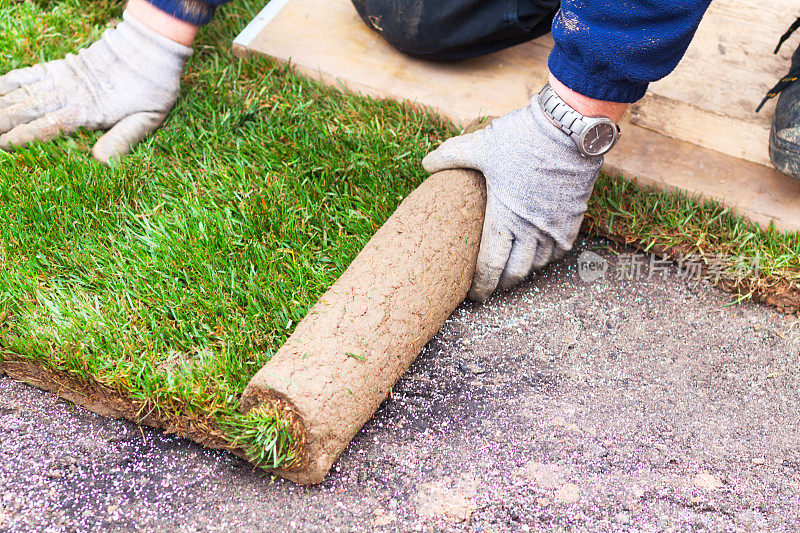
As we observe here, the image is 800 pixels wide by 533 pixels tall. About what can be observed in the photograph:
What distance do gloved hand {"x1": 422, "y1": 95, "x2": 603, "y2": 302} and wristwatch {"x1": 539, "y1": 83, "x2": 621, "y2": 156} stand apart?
23mm

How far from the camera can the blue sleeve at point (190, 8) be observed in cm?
234

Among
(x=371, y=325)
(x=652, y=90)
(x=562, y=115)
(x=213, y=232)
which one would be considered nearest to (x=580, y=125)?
(x=562, y=115)

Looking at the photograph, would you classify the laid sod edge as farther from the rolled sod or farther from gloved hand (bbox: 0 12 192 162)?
gloved hand (bbox: 0 12 192 162)

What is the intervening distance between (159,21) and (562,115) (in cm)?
142

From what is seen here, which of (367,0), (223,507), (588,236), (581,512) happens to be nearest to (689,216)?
(588,236)

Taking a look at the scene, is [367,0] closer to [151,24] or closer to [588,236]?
[151,24]

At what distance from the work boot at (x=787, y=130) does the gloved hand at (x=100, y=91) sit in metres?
2.00

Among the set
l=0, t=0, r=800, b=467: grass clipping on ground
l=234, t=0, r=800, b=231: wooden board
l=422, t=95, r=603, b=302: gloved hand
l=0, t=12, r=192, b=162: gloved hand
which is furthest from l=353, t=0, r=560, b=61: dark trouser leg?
l=0, t=12, r=192, b=162: gloved hand

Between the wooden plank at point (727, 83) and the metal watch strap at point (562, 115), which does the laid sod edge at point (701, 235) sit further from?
the metal watch strap at point (562, 115)

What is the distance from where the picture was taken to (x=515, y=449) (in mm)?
1754

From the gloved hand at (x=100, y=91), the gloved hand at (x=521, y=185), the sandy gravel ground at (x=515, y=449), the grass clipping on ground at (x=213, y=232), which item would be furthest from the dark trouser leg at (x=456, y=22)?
the sandy gravel ground at (x=515, y=449)

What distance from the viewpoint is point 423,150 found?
240 centimetres

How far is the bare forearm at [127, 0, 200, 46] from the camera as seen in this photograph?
2.37 meters

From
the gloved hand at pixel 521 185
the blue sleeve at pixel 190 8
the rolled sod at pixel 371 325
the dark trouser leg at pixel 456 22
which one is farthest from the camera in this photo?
the dark trouser leg at pixel 456 22
